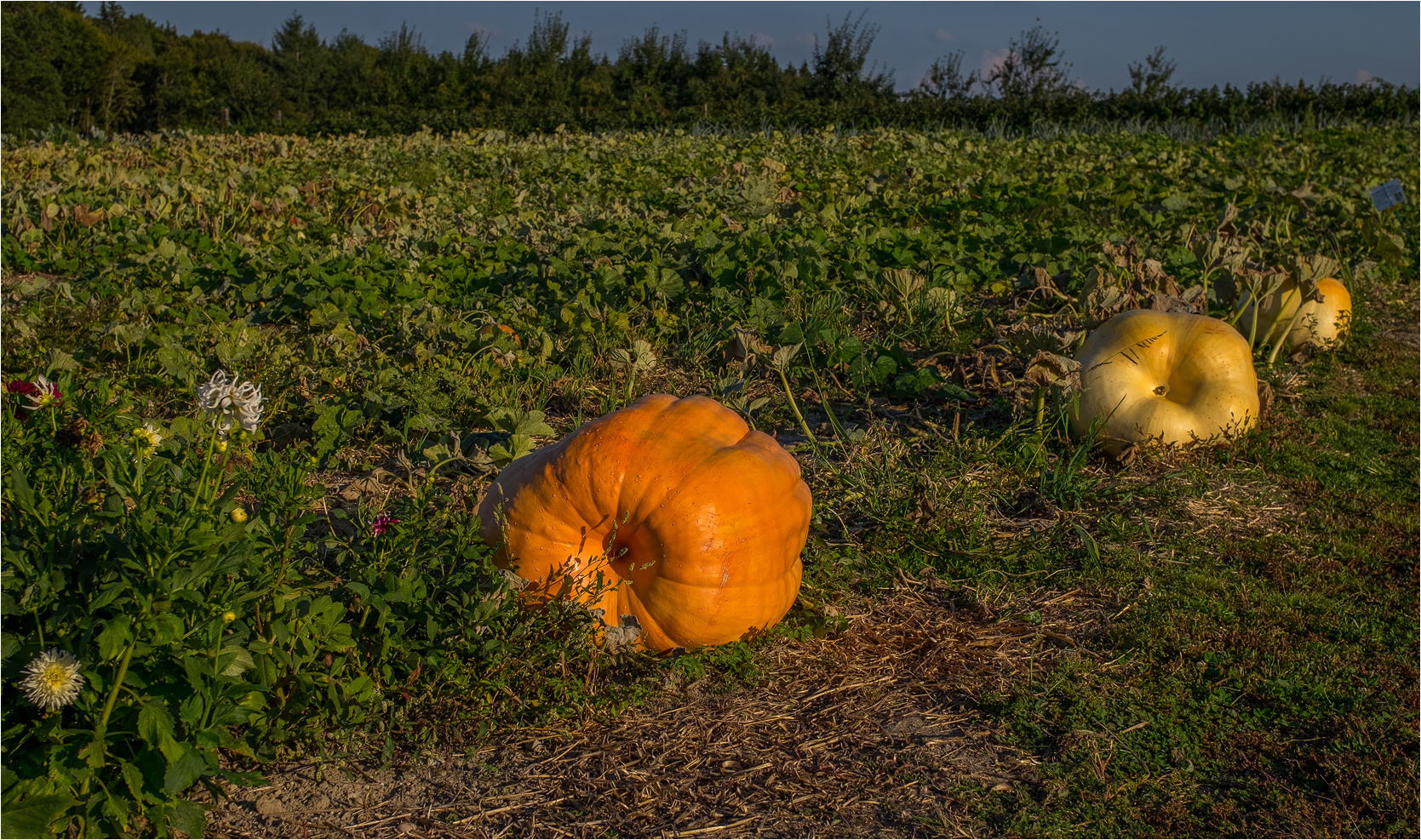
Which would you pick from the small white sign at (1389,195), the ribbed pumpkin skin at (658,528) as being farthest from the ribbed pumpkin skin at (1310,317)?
the ribbed pumpkin skin at (658,528)

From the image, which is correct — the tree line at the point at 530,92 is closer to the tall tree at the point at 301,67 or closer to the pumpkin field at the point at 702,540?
the tall tree at the point at 301,67

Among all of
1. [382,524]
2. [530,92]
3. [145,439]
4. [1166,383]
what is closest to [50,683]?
[145,439]

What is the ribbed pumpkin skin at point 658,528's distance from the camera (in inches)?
100

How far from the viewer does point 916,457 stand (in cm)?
410

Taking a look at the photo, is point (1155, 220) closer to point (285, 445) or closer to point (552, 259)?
point (552, 259)

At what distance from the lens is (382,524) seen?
2379 millimetres

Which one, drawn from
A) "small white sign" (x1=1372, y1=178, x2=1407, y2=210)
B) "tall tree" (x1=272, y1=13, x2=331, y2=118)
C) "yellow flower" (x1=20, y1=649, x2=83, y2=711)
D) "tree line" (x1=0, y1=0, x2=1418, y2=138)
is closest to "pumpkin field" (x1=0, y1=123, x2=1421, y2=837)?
"yellow flower" (x1=20, y1=649, x2=83, y2=711)

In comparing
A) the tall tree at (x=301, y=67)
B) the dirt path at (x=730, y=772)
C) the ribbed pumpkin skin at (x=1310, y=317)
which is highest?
the tall tree at (x=301, y=67)

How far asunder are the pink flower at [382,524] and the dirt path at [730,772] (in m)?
0.54

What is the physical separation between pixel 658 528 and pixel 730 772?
0.63 meters

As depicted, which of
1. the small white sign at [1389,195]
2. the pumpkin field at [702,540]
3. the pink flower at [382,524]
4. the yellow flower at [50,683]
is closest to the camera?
the yellow flower at [50,683]

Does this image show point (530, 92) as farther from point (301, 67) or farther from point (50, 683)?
point (50, 683)

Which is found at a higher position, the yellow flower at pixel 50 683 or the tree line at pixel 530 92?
the tree line at pixel 530 92

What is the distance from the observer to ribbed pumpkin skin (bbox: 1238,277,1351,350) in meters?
5.39
